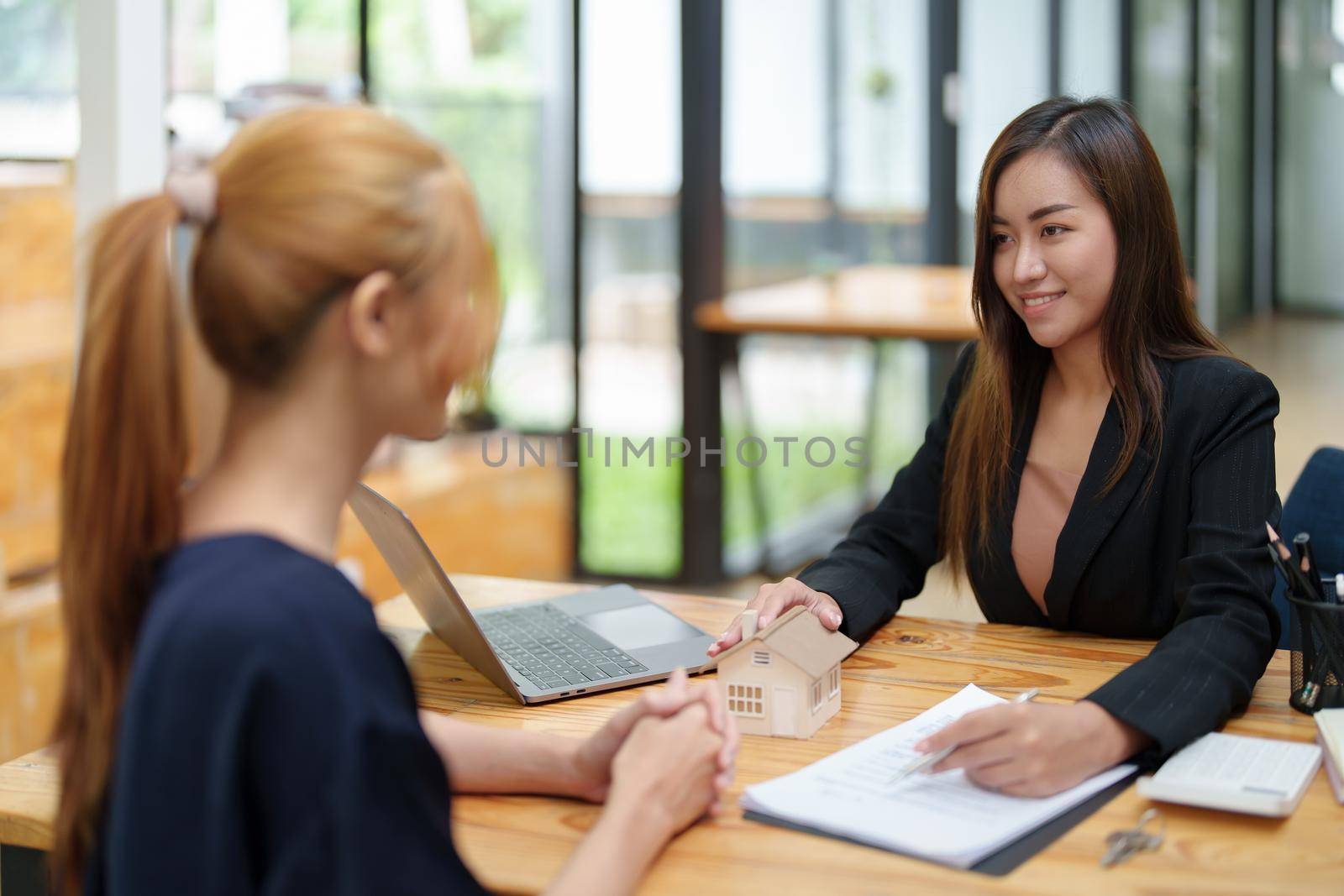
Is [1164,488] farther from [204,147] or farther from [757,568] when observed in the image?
[757,568]

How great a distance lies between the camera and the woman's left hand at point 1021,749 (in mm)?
1142

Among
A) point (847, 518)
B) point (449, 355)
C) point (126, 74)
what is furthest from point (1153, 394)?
point (847, 518)

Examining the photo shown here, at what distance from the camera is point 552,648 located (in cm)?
157

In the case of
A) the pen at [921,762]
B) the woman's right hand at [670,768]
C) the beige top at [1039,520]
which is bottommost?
the pen at [921,762]

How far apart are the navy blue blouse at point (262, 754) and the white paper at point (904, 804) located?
38 centimetres

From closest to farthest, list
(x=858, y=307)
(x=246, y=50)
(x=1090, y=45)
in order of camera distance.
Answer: (x=246, y=50) → (x=858, y=307) → (x=1090, y=45)

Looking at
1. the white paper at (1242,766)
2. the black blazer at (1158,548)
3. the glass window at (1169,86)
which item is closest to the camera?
the white paper at (1242,766)

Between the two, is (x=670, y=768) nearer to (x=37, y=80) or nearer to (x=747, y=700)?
(x=747, y=700)

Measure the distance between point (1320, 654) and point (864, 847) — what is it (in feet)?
1.82

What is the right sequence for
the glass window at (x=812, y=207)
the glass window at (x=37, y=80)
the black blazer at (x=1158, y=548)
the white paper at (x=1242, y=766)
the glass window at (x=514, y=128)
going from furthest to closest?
1. the glass window at (x=812, y=207)
2. the glass window at (x=514, y=128)
3. the glass window at (x=37, y=80)
4. the black blazer at (x=1158, y=548)
5. the white paper at (x=1242, y=766)

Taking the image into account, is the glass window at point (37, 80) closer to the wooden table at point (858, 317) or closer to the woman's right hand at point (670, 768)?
the wooden table at point (858, 317)

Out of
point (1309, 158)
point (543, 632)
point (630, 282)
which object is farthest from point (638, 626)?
point (1309, 158)

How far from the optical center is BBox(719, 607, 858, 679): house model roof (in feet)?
4.26

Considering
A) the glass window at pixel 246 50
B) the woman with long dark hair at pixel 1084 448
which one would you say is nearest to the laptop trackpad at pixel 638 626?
the woman with long dark hair at pixel 1084 448
